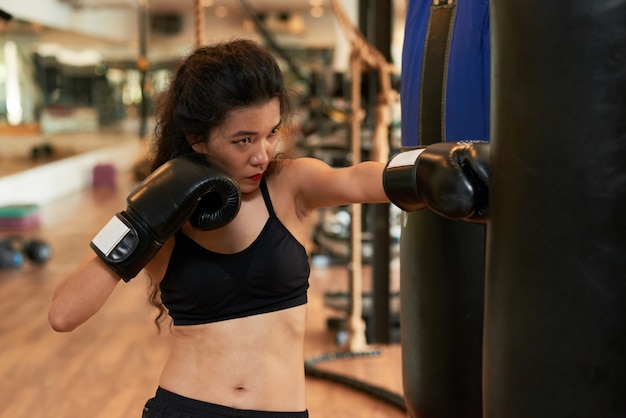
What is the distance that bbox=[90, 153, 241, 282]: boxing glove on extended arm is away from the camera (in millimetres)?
1344

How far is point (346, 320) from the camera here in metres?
4.32

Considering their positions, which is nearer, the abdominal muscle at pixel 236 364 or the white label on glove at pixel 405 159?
the white label on glove at pixel 405 159

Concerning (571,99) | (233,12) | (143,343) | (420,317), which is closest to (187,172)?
(420,317)

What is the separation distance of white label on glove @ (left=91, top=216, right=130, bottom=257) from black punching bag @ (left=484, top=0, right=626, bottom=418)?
2.14ft

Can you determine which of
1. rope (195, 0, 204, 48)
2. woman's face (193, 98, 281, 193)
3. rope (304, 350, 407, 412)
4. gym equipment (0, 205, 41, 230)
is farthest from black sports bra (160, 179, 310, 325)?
gym equipment (0, 205, 41, 230)

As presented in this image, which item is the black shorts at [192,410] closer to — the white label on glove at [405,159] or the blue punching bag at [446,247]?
the blue punching bag at [446,247]

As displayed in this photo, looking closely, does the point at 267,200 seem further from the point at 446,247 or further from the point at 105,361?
the point at 105,361

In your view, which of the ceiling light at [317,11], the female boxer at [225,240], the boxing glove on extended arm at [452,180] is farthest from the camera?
the ceiling light at [317,11]

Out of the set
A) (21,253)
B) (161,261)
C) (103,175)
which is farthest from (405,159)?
(103,175)

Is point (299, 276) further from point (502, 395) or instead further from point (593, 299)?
point (593, 299)

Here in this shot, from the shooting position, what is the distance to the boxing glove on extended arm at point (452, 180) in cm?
108

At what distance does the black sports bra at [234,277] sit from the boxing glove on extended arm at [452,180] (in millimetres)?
363

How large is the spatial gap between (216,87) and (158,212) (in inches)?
9.6

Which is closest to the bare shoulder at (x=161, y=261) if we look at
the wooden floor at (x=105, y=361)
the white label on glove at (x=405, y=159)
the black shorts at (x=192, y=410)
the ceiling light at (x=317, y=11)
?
the black shorts at (x=192, y=410)
